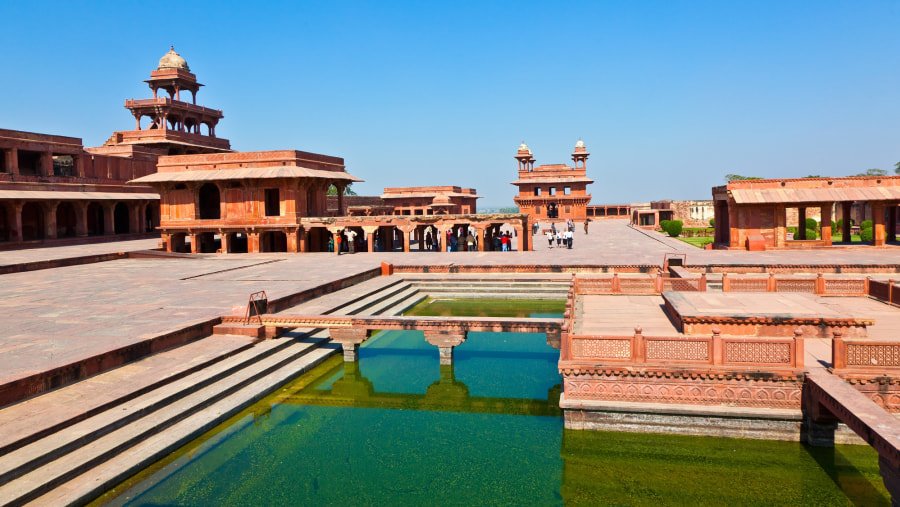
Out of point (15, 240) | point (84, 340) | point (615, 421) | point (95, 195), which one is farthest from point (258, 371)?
point (95, 195)

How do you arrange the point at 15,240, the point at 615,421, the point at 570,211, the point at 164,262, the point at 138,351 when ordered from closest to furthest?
the point at 615,421, the point at 138,351, the point at 164,262, the point at 15,240, the point at 570,211

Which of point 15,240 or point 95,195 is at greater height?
point 95,195

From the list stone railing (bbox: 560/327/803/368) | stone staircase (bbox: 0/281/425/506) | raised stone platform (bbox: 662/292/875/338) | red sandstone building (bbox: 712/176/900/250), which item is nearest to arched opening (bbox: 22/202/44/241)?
stone staircase (bbox: 0/281/425/506)

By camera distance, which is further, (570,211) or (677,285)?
(570,211)

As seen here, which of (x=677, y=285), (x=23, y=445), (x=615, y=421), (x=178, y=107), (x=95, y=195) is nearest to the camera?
(x=23, y=445)

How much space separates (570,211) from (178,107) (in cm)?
3288

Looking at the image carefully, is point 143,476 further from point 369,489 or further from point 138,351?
point 138,351

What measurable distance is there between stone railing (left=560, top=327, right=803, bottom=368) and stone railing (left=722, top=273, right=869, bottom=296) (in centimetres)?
546

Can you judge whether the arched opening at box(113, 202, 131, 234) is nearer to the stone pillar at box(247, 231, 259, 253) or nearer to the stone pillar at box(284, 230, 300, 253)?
the stone pillar at box(247, 231, 259, 253)

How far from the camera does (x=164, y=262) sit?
24.0 metres

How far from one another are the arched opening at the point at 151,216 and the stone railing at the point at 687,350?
122 feet

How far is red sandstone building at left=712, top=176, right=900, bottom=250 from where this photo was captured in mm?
23500

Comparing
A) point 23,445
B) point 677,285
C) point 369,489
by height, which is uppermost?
point 677,285

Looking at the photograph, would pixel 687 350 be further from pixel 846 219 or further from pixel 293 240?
pixel 846 219
